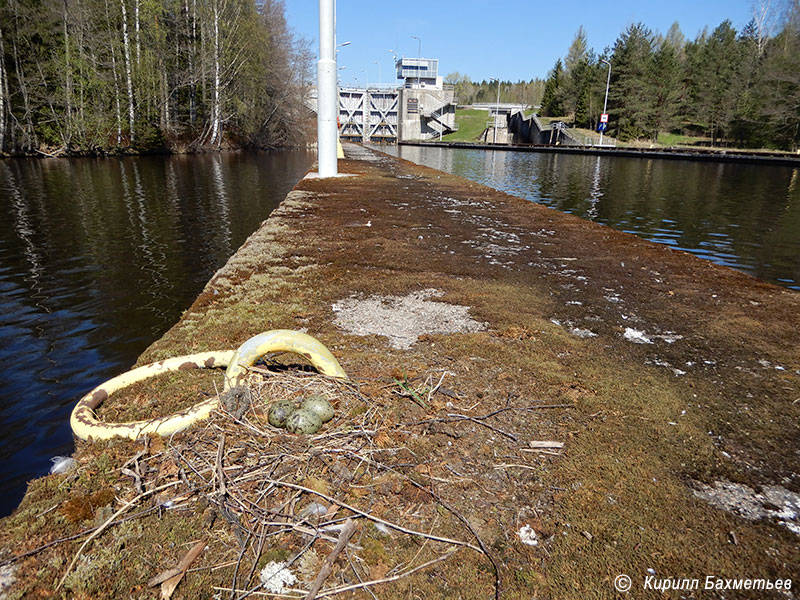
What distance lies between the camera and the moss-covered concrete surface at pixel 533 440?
2.02m

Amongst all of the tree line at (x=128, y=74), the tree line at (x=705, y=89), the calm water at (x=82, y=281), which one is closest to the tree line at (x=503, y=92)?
the tree line at (x=705, y=89)

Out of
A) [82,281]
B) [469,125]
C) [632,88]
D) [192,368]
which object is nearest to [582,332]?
[192,368]

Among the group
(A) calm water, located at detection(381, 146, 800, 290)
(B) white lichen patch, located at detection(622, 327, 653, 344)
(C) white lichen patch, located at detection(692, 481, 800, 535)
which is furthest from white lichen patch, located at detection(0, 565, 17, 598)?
(A) calm water, located at detection(381, 146, 800, 290)

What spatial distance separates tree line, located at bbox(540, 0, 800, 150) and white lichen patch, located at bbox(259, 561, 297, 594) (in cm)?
6157

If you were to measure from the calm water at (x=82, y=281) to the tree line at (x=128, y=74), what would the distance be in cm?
1552

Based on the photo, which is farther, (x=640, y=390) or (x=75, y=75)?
(x=75, y=75)

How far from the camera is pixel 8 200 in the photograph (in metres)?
14.1

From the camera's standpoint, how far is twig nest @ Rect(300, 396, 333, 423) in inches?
114

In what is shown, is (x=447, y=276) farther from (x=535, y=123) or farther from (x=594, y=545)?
(x=535, y=123)

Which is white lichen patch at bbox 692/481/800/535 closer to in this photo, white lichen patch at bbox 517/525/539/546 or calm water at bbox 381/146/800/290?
white lichen patch at bbox 517/525/539/546

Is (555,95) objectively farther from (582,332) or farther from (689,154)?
(582,332)

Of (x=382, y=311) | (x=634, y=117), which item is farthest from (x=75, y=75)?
(x=634, y=117)

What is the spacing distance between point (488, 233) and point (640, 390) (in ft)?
20.8

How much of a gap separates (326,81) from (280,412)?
53.5ft
